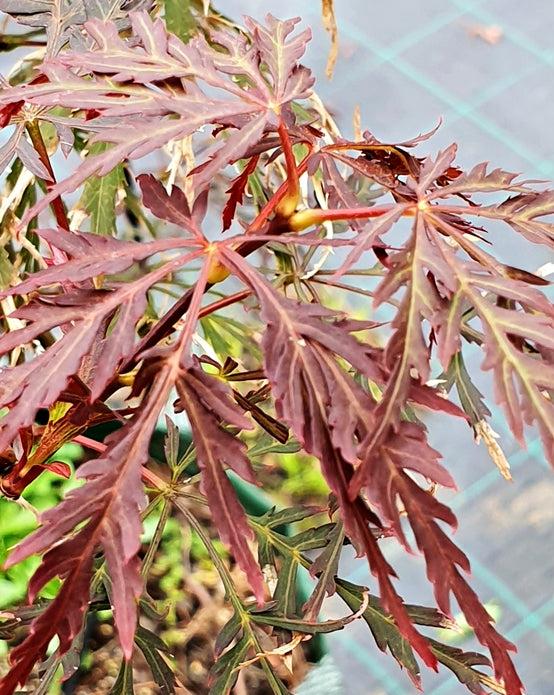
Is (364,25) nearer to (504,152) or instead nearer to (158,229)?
(504,152)

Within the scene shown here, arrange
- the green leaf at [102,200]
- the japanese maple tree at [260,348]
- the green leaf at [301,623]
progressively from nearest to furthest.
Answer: the japanese maple tree at [260,348] < the green leaf at [301,623] < the green leaf at [102,200]

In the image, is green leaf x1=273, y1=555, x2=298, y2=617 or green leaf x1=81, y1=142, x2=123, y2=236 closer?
green leaf x1=273, y1=555, x2=298, y2=617

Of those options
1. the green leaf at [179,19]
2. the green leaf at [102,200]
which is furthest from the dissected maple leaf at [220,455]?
the green leaf at [179,19]

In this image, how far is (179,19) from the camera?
31.4 inches

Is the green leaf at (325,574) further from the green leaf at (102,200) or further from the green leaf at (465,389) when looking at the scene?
the green leaf at (102,200)

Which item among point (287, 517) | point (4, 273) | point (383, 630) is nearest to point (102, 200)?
point (4, 273)

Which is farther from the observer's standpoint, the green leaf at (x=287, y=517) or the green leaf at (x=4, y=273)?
the green leaf at (x=4, y=273)

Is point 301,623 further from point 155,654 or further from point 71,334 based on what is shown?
point 71,334

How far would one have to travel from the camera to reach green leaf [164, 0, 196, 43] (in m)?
0.79

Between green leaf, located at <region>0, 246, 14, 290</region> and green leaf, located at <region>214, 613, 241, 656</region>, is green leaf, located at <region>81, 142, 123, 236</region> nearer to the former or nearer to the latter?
green leaf, located at <region>0, 246, 14, 290</region>

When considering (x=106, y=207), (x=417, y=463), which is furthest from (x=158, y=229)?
(x=417, y=463)

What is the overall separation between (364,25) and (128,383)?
1.47 metres

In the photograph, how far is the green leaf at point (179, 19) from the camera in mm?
793

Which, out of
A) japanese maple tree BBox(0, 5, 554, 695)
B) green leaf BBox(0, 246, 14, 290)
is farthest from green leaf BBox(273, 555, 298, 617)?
green leaf BBox(0, 246, 14, 290)
